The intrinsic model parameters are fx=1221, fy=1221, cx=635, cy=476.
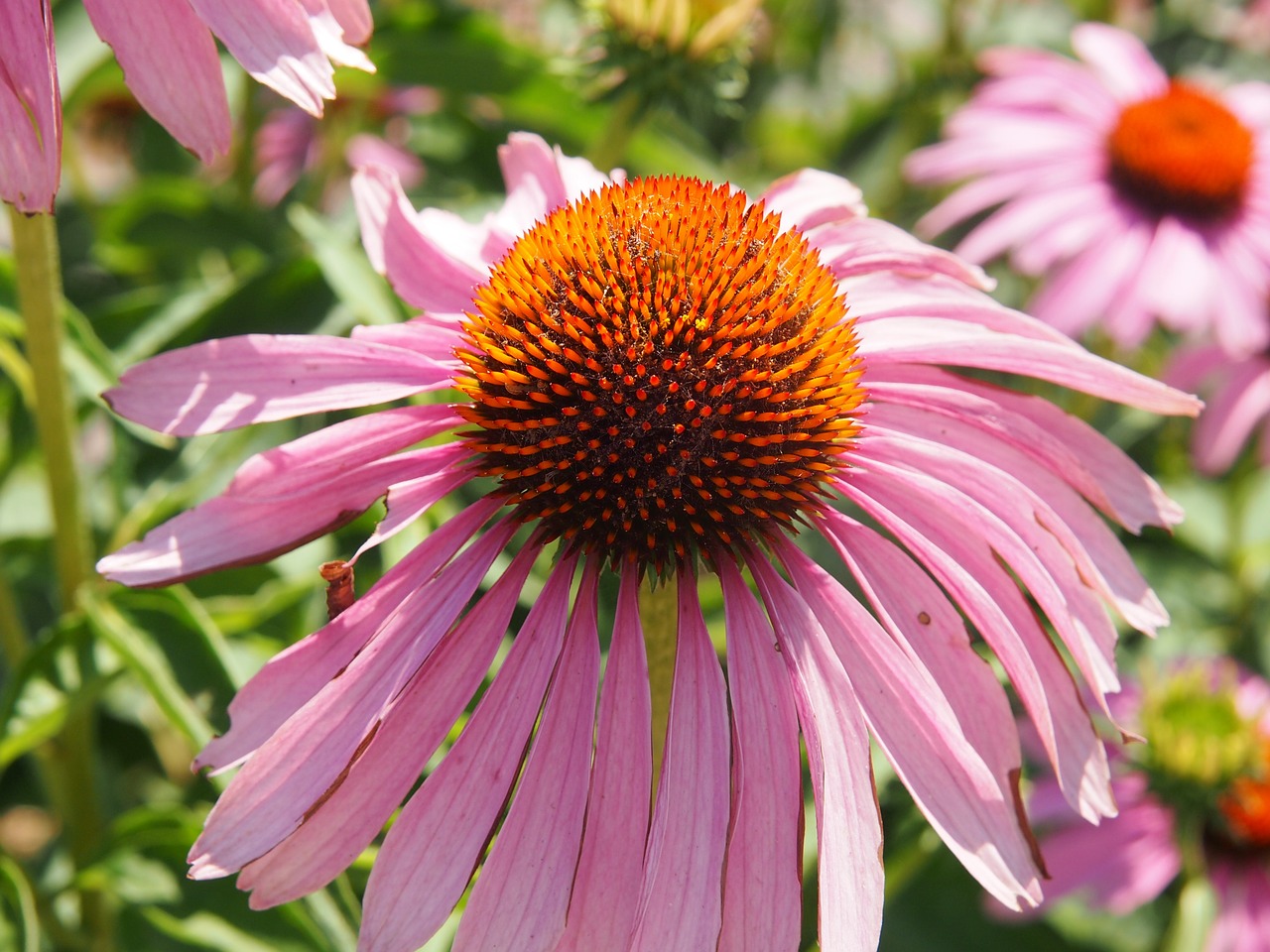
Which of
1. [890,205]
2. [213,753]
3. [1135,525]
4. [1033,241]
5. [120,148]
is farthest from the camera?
[120,148]

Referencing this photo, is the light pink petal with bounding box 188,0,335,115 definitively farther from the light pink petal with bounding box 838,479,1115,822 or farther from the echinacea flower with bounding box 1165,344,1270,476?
the echinacea flower with bounding box 1165,344,1270,476

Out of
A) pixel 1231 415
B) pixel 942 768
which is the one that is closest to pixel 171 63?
pixel 942 768

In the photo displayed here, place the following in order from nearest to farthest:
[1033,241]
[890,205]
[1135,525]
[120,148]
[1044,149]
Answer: [1135,525]
[1033,241]
[1044,149]
[890,205]
[120,148]

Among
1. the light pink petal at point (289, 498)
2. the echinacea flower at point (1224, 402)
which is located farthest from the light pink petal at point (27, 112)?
the echinacea flower at point (1224, 402)

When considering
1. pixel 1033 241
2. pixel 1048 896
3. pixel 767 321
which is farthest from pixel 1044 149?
pixel 767 321

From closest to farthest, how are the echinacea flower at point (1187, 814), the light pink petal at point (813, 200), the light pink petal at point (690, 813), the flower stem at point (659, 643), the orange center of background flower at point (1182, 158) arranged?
the light pink petal at point (690, 813), the flower stem at point (659, 643), the light pink petal at point (813, 200), the echinacea flower at point (1187, 814), the orange center of background flower at point (1182, 158)

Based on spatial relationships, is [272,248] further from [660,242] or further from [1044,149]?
[1044,149]

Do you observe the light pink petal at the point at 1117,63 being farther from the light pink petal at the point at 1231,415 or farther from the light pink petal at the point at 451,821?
the light pink petal at the point at 451,821
